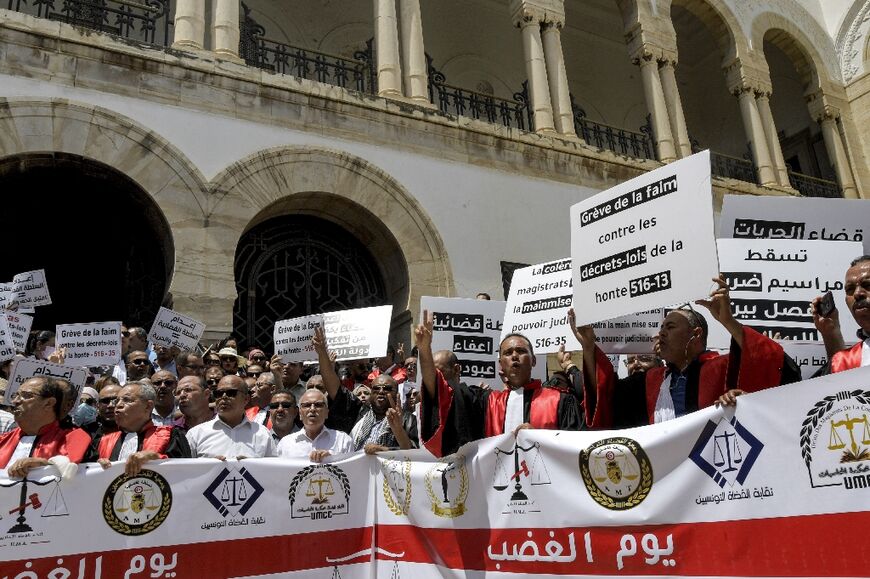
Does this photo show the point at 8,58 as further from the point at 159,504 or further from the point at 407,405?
the point at 159,504

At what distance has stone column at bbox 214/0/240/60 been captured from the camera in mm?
9875

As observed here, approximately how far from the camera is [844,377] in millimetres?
2656

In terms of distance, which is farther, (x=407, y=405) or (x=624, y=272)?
(x=407, y=405)

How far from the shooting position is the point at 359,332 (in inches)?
259

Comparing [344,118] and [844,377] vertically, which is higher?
[344,118]

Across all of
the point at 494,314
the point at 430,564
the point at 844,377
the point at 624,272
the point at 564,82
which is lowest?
the point at 430,564

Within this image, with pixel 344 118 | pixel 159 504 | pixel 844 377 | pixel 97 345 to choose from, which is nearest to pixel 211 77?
pixel 344 118

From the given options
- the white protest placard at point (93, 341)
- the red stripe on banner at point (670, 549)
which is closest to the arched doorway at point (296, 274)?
the white protest placard at point (93, 341)

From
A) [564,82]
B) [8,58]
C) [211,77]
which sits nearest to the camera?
[8,58]

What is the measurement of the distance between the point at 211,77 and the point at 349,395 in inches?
228

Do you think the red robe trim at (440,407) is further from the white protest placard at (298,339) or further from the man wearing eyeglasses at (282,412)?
the white protest placard at (298,339)

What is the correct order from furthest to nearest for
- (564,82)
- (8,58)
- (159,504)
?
(564,82), (8,58), (159,504)

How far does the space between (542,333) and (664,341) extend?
2.04 meters

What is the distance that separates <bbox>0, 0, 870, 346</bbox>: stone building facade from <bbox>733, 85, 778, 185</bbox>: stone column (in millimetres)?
46
